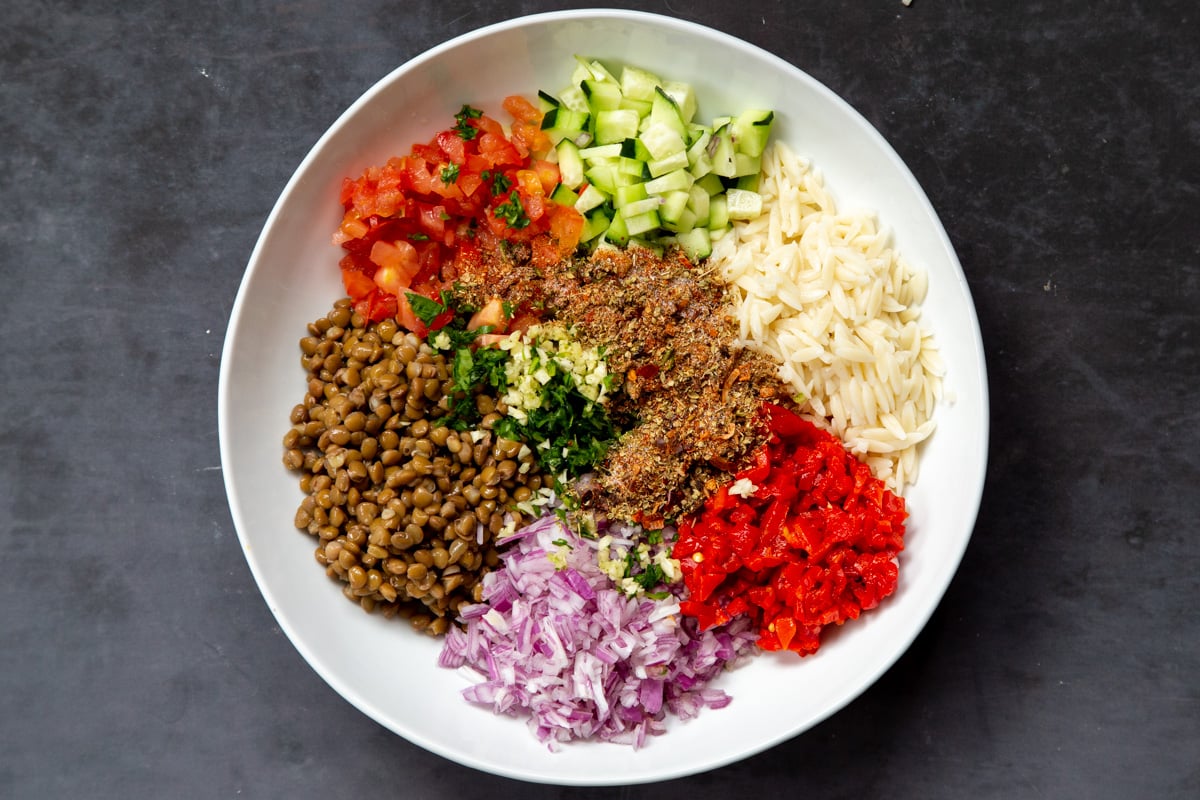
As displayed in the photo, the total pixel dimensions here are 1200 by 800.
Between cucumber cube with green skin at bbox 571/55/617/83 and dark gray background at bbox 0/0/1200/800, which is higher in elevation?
cucumber cube with green skin at bbox 571/55/617/83

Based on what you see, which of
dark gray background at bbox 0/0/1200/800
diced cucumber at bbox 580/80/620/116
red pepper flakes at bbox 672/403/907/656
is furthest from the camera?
dark gray background at bbox 0/0/1200/800

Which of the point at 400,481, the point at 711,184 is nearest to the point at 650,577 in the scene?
the point at 400,481

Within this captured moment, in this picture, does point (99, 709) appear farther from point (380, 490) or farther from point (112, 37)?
point (112, 37)

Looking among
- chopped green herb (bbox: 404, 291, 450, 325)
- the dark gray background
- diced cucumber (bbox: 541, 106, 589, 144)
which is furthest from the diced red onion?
diced cucumber (bbox: 541, 106, 589, 144)

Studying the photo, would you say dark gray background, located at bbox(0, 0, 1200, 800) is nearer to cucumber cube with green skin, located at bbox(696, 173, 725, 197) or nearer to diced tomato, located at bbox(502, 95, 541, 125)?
diced tomato, located at bbox(502, 95, 541, 125)

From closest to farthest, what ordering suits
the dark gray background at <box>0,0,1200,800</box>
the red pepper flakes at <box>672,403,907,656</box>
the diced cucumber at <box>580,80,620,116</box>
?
the red pepper flakes at <box>672,403,907,656</box>
the diced cucumber at <box>580,80,620,116</box>
the dark gray background at <box>0,0,1200,800</box>

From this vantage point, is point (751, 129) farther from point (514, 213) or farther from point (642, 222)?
point (514, 213)
